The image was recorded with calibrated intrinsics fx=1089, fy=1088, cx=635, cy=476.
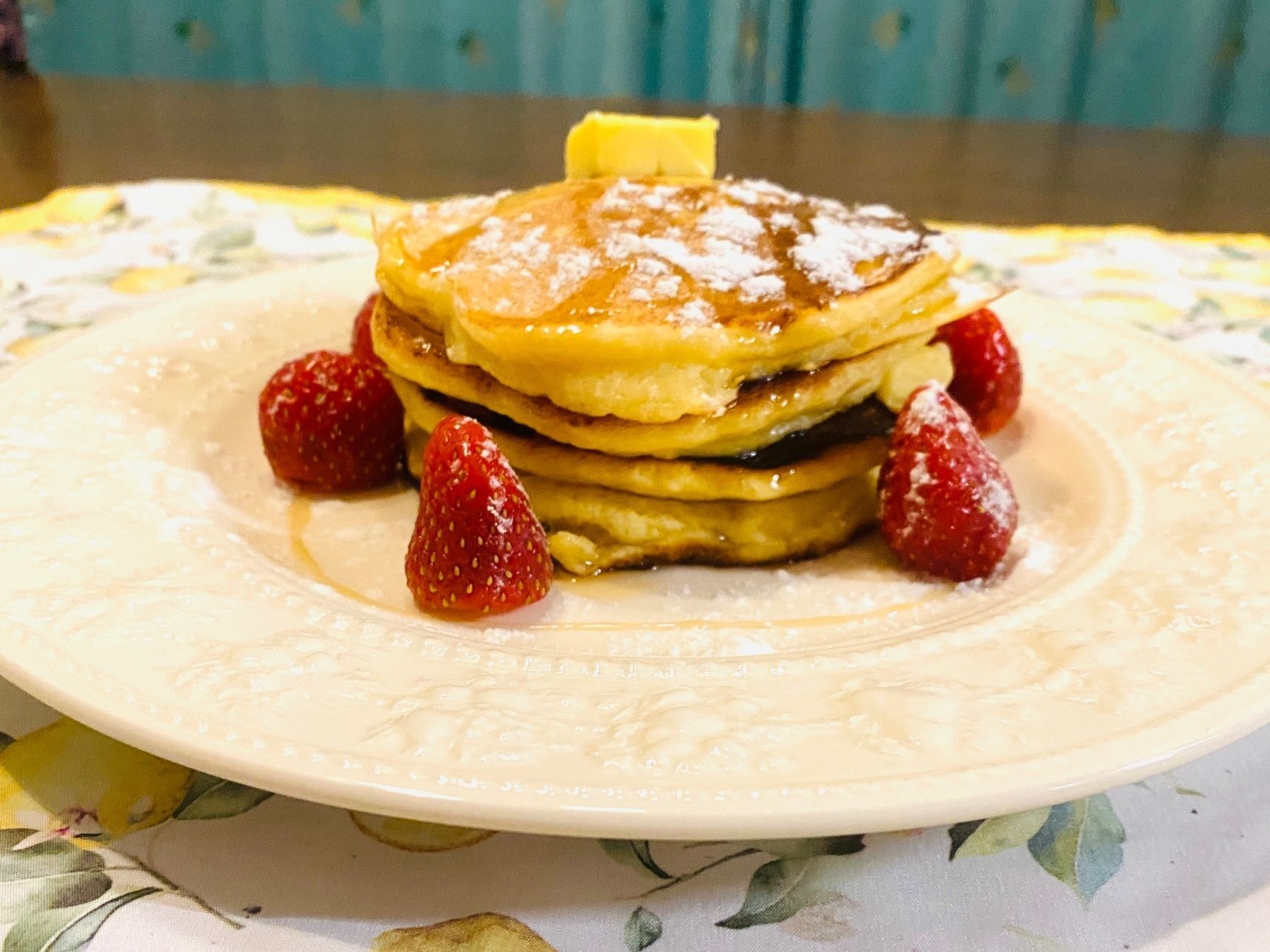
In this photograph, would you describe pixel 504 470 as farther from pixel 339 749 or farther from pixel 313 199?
pixel 313 199

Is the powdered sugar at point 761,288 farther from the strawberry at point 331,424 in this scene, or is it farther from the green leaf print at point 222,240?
the green leaf print at point 222,240

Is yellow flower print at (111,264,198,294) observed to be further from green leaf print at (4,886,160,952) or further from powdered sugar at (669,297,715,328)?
green leaf print at (4,886,160,952)

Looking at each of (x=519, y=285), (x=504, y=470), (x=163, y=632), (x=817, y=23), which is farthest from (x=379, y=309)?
(x=817, y=23)

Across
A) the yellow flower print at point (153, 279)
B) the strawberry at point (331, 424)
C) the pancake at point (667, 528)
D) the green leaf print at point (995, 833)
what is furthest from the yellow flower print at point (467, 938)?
the yellow flower print at point (153, 279)

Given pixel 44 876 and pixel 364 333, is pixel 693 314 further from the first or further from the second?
pixel 44 876

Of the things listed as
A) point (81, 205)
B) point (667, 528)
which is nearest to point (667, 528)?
point (667, 528)

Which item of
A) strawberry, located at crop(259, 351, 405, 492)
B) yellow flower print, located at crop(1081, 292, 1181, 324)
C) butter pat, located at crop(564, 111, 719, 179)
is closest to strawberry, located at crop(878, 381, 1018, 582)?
butter pat, located at crop(564, 111, 719, 179)

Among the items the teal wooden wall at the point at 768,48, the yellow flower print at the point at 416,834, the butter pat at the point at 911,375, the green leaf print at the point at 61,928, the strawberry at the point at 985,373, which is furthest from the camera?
the teal wooden wall at the point at 768,48

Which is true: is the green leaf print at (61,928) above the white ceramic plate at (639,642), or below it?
below
